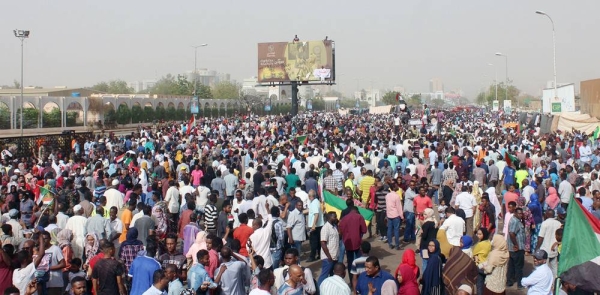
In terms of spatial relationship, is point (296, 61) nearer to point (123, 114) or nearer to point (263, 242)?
point (123, 114)

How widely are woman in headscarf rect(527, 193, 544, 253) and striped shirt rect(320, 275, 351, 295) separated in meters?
4.18

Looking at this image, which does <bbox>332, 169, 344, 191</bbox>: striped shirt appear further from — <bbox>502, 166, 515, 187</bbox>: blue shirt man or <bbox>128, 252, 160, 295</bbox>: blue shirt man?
<bbox>128, 252, 160, 295</bbox>: blue shirt man

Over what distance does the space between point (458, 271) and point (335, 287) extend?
5.80ft

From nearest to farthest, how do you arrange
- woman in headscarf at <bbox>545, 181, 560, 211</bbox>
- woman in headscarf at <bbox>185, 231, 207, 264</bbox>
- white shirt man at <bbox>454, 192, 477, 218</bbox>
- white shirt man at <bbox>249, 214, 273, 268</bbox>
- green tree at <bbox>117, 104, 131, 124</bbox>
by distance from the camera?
woman in headscarf at <bbox>185, 231, 207, 264</bbox> → white shirt man at <bbox>249, 214, 273, 268</bbox> → white shirt man at <bbox>454, 192, 477, 218</bbox> → woman in headscarf at <bbox>545, 181, 560, 211</bbox> → green tree at <bbox>117, 104, 131, 124</bbox>

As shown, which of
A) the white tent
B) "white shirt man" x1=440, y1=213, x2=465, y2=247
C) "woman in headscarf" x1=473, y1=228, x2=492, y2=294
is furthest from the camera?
the white tent

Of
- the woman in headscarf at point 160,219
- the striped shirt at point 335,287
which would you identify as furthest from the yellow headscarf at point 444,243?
the woman in headscarf at point 160,219

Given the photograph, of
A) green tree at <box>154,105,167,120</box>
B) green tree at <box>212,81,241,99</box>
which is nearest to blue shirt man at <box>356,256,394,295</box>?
green tree at <box>154,105,167,120</box>

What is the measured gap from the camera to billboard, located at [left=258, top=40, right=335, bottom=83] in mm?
53031

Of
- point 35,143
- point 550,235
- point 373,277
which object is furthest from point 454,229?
point 35,143

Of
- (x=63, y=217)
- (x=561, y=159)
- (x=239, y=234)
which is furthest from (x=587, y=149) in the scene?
(x=63, y=217)

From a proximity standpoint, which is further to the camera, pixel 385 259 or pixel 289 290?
pixel 385 259

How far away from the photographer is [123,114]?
51594mm

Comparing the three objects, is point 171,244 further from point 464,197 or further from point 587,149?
point 587,149

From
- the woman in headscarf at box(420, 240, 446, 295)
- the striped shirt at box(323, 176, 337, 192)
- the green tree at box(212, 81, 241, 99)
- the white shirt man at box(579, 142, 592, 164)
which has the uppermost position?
the green tree at box(212, 81, 241, 99)
